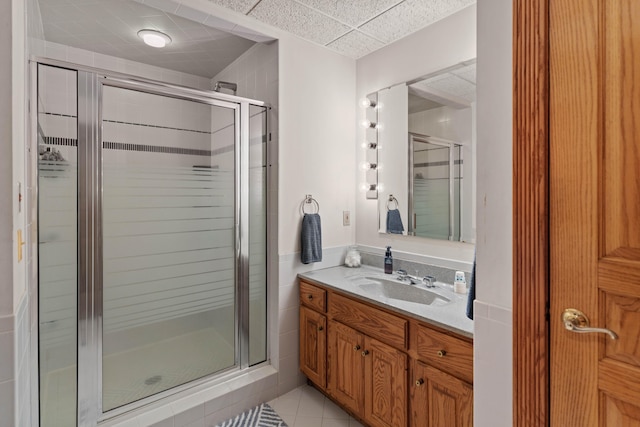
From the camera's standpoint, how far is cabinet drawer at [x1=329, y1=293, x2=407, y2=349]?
1.54 m

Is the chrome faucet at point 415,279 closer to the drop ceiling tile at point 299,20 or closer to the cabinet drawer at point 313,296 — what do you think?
the cabinet drawer at point 313,296

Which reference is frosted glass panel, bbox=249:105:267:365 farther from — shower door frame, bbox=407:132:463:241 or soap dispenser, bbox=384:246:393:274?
shower door frame, bbox=407:132:463:241

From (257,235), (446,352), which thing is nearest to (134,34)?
(257,235)

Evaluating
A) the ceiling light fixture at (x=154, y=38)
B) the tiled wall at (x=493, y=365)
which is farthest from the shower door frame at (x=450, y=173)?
the ceiling light fixture at (x=154, y=38)

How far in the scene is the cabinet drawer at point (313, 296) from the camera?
1986 millimetres

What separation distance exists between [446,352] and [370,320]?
0.43 meters

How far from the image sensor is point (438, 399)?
1.38m

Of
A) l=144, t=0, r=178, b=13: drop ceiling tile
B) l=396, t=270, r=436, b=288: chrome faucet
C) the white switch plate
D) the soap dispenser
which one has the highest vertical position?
l=144, t=0, r=178, b=13: drop ceiling tile

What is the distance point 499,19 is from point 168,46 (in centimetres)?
235

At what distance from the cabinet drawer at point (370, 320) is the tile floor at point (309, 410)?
61cm

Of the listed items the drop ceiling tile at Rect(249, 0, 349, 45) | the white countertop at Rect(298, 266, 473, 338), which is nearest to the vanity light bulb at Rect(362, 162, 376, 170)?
the white countertop at Rect(298, 266, 473, 338)

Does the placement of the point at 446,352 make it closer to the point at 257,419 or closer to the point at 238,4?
the point at 257,419

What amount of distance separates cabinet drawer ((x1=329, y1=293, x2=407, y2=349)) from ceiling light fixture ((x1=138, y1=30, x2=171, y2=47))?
7.15ft

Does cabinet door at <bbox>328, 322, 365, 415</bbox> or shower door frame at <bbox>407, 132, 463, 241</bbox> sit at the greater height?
shower door frame at <bbox>407, 132, 463, 241</bbox>
